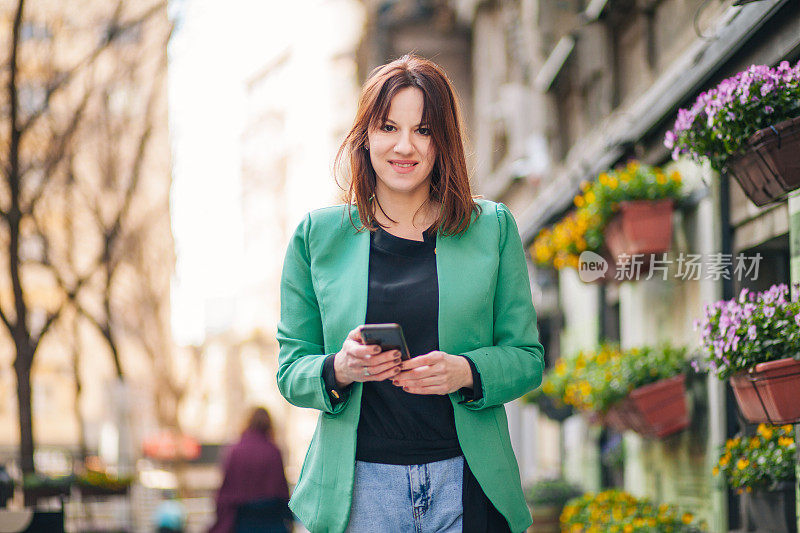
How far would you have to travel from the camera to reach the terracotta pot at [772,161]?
12.4 feet

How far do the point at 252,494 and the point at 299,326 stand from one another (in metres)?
5.64

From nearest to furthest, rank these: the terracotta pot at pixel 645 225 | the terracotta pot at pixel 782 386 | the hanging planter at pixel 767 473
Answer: the terracotta pot at pixel 782 386
the hanging planter at pixel 767 473
the terracotta pot at pixel 645 225

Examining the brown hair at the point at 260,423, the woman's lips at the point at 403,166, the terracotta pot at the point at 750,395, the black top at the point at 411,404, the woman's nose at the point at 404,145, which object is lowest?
the brown hair at the point at 260,423

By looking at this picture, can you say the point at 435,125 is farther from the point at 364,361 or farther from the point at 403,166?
the point at 364,361

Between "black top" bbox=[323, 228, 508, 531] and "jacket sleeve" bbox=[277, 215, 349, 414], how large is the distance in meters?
0.08

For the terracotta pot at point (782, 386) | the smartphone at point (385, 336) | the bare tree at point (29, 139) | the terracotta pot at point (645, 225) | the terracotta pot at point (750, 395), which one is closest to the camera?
the smartphone at point (385, 336)

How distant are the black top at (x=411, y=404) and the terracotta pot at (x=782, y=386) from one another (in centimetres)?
189

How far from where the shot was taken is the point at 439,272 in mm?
2352

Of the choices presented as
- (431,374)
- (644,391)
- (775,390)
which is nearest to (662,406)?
(644,391)

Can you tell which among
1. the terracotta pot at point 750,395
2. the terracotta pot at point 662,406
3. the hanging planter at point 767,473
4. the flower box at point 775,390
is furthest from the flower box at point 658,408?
the flower box at point 775,390

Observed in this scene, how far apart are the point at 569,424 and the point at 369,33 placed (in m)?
11.8

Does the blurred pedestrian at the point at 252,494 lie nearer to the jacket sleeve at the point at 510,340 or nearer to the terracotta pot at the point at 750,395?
the terracotta pot at the point at 750,395

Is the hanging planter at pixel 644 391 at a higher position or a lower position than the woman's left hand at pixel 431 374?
lower

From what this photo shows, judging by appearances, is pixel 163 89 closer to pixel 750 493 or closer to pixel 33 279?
pixel 750 493
